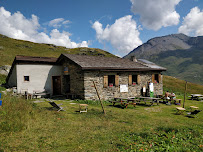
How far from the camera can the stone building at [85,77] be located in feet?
40.5

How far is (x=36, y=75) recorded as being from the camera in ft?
45.0

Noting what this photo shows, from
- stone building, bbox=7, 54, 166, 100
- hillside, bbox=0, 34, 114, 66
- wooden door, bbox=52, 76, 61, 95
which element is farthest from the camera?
hillside, bbox=0, 34, 114, 66

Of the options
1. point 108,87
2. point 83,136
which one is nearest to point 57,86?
point 108,87

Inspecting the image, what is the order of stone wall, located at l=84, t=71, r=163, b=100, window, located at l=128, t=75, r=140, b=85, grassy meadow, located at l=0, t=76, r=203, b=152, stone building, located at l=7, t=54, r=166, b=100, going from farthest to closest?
window, located at l=128, t=75, r=140, b=85 → stone building, located at l=7, t=54, r=166, b=100 → stone wall, located at l=84, t=71, r=163, b=100 → grassy meadow, located at l=0, t=76, r=203, b=152

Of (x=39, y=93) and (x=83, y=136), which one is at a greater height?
(x=39, y=93)

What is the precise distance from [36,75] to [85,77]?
5724 mm

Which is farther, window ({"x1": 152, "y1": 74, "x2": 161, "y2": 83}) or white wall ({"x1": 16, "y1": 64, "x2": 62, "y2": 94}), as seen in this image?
window ({"x1": 152, "y1": 74, "x2": 161, "y2": 83})

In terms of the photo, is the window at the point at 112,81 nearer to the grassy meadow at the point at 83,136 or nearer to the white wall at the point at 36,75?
the white wall at the point at 36,75

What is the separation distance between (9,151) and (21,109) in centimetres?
319

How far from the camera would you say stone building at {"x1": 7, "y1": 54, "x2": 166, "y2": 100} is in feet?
40.5

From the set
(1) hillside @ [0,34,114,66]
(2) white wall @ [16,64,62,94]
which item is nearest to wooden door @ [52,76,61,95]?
(2) white wall @ [16,64,62,94]

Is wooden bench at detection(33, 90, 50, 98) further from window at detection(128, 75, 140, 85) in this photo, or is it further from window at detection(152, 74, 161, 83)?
window at detection(152, 74, 161, 83)

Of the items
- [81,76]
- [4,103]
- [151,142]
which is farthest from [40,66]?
[151,142]

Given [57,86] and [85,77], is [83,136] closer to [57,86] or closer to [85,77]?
[85,77]
